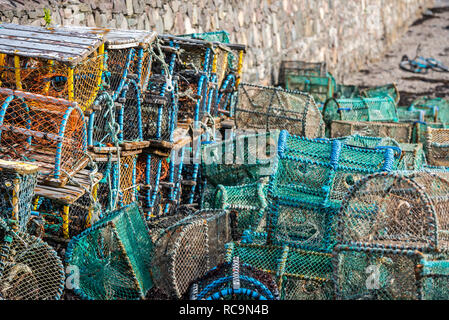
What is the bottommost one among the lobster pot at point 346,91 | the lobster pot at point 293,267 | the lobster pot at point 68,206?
the lobster pot at point 293,267

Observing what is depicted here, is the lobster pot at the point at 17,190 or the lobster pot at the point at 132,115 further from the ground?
the lobster pot at the point at 132,115

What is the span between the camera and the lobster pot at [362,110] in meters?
7.28

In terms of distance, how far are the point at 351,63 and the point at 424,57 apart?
214 centimetres

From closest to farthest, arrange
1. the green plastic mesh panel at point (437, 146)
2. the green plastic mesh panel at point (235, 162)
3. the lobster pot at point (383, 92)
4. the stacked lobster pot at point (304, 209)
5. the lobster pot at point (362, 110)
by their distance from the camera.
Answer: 1. the stacked lobster pot at point (304, 209)
2. the green plastic mesh panel at point (235, 162)
3. the green plastic mesh panel at point (437, 146)
4. the lobster pot at point (362, 110)
5. the lobster pot at point (383, 92)

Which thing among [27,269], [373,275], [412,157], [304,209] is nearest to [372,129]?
[412,157]

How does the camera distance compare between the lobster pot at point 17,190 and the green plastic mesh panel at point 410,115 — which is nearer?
the lobster pot at point 17,190

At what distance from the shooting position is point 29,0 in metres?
5.41

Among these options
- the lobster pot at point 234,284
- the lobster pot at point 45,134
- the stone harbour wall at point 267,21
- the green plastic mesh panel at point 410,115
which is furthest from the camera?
the green plastic mesh panel at point 410,115

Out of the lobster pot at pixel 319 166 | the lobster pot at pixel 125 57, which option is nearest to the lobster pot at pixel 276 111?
the lobster pot at pixel 319 166

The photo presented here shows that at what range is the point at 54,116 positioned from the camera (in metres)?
4.04

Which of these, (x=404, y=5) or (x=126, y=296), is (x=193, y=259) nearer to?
(x=126, y=296)

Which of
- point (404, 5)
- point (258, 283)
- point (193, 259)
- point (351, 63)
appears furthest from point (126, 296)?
point (404, 5)

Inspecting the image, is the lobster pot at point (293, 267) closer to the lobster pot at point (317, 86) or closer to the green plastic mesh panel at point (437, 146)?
the green plastic mesh panel at point (437, 146)

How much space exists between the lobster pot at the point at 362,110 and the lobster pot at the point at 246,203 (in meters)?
2.80
